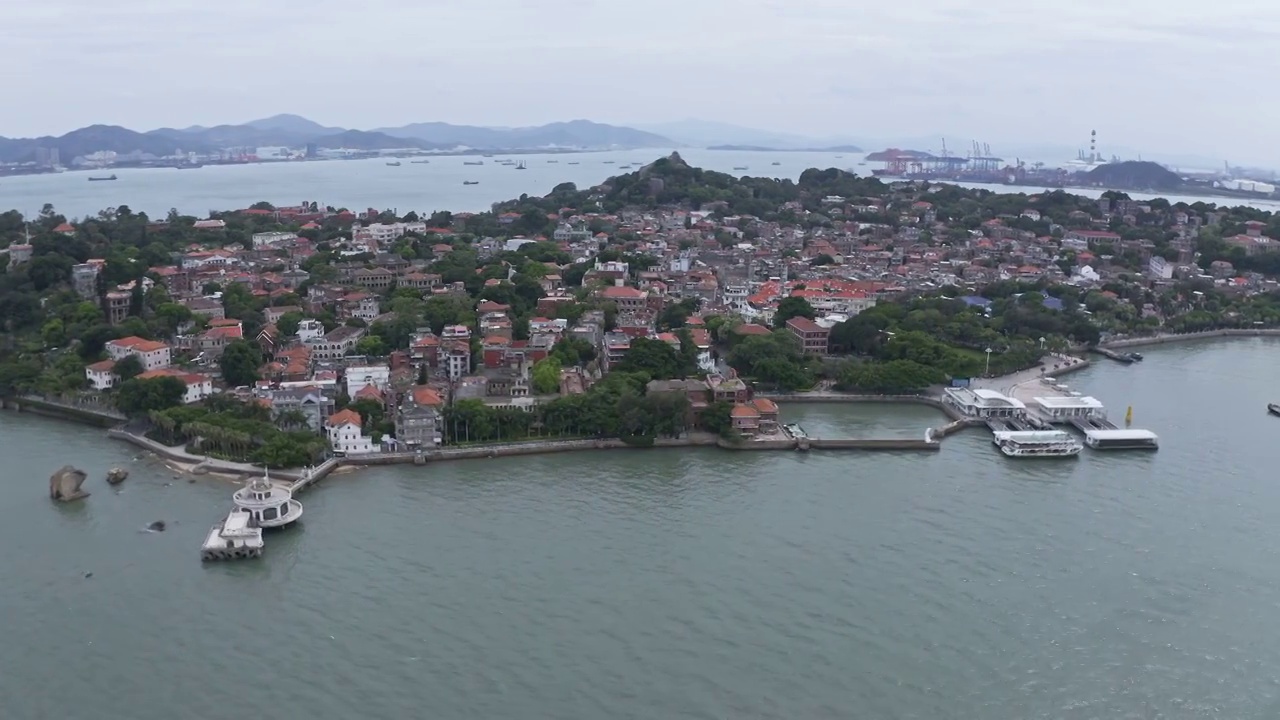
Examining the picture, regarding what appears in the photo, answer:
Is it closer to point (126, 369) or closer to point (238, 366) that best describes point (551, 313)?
point (238, 366)

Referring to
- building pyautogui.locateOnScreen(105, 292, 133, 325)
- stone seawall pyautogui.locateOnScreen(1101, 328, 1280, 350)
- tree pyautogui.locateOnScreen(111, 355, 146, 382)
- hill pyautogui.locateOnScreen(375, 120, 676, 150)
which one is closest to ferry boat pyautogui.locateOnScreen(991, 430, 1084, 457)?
stone seawall pyautogui.locateOnScreen(1101, 328, 1280, 350)

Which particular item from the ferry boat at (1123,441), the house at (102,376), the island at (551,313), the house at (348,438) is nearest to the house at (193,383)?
the island at (551,313)

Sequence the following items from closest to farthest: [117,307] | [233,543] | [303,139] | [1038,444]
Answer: [233,543] < [1038,444] < [117,307] < [303,139]

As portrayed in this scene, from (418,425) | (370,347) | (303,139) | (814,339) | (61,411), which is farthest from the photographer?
(303,139)

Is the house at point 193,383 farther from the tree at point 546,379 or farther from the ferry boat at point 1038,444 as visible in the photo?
the ferry boat at point 1038,444

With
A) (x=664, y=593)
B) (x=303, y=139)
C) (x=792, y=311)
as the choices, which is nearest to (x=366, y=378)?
(x=664, y=593)

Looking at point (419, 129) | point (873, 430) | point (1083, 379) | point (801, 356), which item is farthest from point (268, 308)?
point (419, 129)
